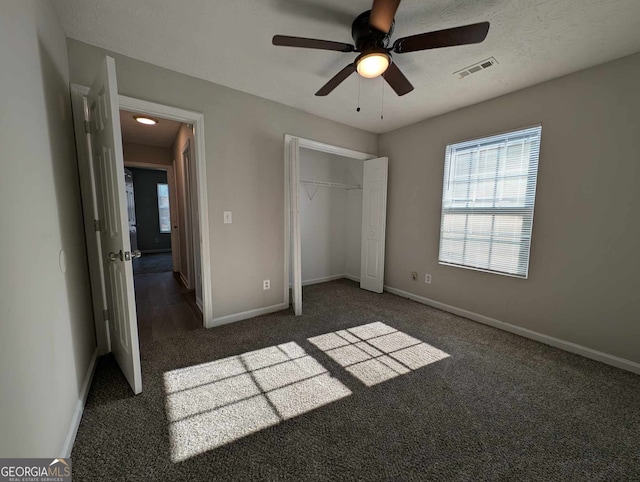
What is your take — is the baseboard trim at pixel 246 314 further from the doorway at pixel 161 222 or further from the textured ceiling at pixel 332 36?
the textured ceiling at pixel 332 36

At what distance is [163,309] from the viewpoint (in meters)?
3.21

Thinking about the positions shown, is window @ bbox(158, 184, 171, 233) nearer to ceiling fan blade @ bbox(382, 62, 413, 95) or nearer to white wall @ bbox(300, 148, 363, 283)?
white wall @ bbox(300, 148, 363, 283)

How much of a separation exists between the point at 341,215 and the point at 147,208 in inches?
230

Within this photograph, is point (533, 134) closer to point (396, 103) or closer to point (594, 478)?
point (396, 103)

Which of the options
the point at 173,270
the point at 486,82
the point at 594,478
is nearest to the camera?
the point at 594,478

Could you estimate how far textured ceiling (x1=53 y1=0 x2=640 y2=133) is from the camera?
1576mm

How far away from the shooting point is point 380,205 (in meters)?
3.83

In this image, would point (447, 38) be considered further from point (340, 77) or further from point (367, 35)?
point (340, 77)

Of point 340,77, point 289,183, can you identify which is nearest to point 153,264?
point 289,183

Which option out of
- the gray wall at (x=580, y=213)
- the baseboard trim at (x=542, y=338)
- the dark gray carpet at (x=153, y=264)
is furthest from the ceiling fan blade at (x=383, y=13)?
the dark gray carpet at (x=153, y=264)

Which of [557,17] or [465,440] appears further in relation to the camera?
[557,17]

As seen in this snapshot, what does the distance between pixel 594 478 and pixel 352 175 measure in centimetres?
416

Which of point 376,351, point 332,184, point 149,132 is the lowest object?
point 376,351

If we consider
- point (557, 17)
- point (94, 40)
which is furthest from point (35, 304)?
point (557, 17)
